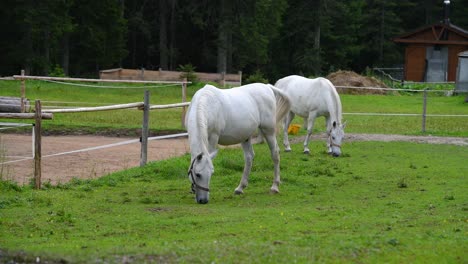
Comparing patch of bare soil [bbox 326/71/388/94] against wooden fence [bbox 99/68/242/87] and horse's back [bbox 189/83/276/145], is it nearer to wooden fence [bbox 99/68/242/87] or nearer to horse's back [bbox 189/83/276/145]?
wooden fence [bbox 99/68/242/87]

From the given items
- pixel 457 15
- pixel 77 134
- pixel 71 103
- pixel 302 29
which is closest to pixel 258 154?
pixel 77 134

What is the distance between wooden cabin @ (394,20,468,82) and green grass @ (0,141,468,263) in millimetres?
36039

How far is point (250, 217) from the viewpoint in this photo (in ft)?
26.9

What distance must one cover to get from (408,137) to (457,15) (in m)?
45.9

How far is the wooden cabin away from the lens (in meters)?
47.7

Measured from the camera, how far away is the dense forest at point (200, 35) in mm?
40688

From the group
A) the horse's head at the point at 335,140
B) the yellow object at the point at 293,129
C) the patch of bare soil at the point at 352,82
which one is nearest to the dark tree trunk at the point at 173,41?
the patch of bare soil at the point at 352,82

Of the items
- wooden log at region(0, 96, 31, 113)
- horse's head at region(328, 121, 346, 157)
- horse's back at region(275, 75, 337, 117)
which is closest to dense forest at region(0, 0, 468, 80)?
wooden log at region(0, 96, 31, 113)

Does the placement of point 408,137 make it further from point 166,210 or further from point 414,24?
point 414,24

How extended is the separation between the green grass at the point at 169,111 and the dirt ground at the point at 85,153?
1526 mm

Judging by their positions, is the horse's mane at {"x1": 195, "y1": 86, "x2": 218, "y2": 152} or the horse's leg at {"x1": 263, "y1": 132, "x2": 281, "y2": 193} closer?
the horse's mane at {"x1": 195, "y1": 86, "x2": 218, "y2": 152}

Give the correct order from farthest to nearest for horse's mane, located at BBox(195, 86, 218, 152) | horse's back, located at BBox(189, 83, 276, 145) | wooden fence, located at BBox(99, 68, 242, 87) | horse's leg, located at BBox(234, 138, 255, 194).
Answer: wooden fence, located at BBox(99, 68, 242, 87)
horse's leg, located at BBox(234, 138, 255, 194)
horse's back, located at BBox(189, 83, 276, 145)
horse's mane, located at BBox(195, 86, 218, 152)

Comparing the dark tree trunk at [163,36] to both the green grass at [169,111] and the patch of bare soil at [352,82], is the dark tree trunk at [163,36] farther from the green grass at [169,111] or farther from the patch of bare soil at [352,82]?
the patch of bare soil at [352,82]

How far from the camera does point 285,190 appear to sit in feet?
35.1
